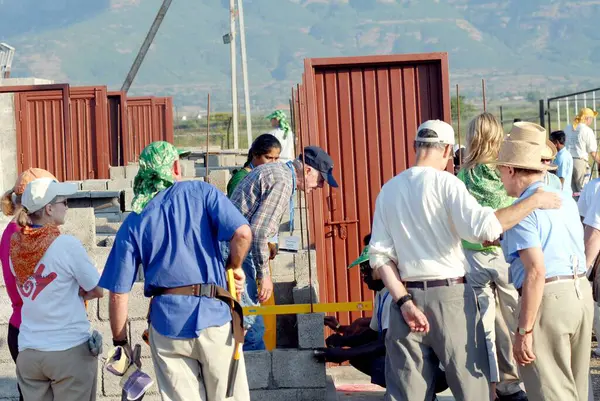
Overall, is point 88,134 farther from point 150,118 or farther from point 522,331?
point 522,331

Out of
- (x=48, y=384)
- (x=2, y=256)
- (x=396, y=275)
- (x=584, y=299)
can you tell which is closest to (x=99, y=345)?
(x=48, y=384)

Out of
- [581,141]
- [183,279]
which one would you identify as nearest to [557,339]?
[183,279]

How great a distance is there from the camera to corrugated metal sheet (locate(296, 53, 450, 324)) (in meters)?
9.05

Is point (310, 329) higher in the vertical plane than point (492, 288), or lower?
lower

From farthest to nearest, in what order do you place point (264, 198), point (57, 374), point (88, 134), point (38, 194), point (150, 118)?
point (150, 118) < point (88, 134) < point (264, 198) < point (38, 194) < point (57, 374)

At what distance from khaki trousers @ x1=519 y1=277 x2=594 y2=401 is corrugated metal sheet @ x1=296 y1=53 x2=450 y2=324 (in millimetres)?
3699

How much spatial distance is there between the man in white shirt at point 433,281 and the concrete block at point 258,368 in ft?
6.13

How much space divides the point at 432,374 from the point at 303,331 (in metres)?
1.90

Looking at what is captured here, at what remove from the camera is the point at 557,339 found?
5.46 metres

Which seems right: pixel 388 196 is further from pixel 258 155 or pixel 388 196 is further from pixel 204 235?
pixel 258 155

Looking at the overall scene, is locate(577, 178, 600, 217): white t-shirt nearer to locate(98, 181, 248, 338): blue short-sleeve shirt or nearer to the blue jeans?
the blue jeans

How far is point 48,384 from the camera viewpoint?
19.3 feet

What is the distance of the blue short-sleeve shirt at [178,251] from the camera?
5.38 meters

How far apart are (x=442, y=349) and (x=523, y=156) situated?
112 cm
